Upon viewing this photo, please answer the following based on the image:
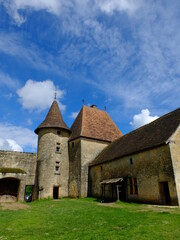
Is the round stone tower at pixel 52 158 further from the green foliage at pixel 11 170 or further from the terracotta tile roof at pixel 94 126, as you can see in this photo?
the green foliage at pixel 11 170

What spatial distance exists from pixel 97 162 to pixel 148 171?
6910mm

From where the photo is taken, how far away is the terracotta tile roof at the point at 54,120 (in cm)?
2239

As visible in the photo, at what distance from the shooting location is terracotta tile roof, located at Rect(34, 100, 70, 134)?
2239 centimetres

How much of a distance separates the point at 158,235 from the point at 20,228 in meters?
4.64

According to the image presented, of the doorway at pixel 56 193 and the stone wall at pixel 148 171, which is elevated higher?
the stone wall at pixel 148 171

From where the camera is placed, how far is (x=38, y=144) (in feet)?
73.6

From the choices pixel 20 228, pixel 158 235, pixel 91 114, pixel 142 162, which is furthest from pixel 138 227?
pixel 91 114

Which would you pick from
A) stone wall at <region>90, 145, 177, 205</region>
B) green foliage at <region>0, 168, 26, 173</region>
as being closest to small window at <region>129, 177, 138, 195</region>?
stone wall at <region>90, 145, 177, 205</region>

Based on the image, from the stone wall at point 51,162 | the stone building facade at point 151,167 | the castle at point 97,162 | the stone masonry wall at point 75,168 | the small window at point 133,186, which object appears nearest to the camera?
the stone building facade at point 151,167

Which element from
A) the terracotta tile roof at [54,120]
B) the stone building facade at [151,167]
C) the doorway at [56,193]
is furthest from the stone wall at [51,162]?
the stone building facade at [151,167]

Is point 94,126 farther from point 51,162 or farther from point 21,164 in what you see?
point 21,164

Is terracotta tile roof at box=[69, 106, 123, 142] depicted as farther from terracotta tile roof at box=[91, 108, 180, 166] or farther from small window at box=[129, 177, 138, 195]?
small window at box=[129, 177, 138, 195]

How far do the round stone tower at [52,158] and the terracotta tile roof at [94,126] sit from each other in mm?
1675

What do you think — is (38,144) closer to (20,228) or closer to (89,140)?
(89,140)
